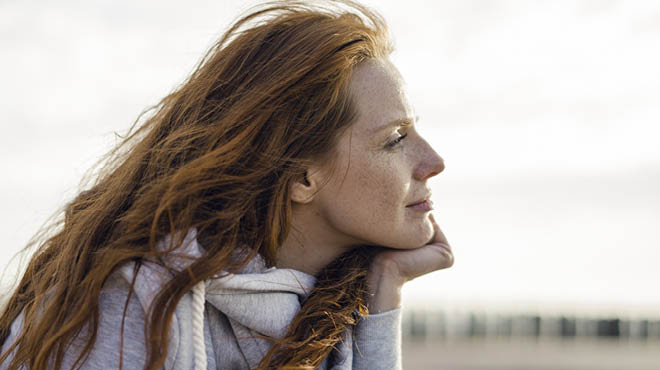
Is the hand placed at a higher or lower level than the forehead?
lower

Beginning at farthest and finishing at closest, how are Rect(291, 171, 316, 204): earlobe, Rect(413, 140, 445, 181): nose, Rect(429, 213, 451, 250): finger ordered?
Rect(429, 213, 451, 250): finger → Rect(413, 140, 445, 181): nose → Rect(291, 171, 316, 204): earlobe

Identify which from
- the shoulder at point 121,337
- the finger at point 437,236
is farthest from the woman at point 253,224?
the finger at point 437,236

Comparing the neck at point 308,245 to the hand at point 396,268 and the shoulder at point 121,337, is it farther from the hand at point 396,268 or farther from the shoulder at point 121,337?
the shoulder at point 121,337

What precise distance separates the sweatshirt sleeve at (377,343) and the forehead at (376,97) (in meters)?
0.83

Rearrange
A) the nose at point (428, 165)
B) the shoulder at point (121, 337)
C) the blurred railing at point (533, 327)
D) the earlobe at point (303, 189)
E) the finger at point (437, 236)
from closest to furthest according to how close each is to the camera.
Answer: the shoulder at point (121, 337)
the earlobe at point (303, 189)
the nose at point (428, 165)
the finger at point (437, 236)
the blurred railing at point (533, 327)

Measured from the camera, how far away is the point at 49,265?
3.12 meters

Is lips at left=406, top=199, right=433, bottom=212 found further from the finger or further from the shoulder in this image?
the shoulder

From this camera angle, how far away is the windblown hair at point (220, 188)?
2.80 meters

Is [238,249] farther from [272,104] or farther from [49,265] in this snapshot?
[49,265]

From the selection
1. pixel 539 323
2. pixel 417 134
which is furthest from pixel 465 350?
pixel 417 134

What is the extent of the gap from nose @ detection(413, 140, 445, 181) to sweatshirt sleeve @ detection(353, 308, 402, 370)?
619 millimetres

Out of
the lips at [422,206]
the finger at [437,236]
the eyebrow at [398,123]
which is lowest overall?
the finger at [437,236]

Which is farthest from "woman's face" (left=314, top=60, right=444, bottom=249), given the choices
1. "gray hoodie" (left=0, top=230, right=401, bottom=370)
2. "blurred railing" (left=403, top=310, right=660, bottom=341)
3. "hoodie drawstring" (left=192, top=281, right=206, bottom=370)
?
"blurred railing" (left=403, top=310, right=660, bottom=341)

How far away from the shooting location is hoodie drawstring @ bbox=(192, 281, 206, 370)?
2754mm
